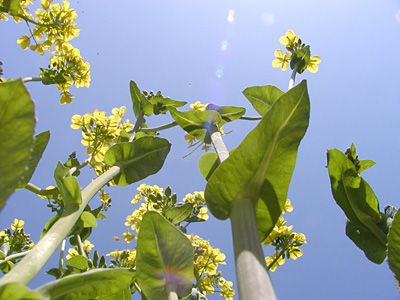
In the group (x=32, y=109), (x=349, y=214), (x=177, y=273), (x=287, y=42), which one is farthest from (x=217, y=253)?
(x=32, y=109)

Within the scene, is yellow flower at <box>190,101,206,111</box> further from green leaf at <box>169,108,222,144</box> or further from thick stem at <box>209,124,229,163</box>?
thick stem at <box>209,124,229,163</box>

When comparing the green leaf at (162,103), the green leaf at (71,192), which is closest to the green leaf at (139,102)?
the green leaf at (162,103)

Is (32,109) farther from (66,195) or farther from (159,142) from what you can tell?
(159,142)

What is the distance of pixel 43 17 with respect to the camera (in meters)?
3.25

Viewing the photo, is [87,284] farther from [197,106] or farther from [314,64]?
[314,64]

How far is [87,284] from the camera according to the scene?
2.85 ft

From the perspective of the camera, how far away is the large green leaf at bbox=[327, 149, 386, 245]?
1.48 meters

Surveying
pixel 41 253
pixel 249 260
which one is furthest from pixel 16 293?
pixel 249 260

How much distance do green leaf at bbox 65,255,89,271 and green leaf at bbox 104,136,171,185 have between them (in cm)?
49

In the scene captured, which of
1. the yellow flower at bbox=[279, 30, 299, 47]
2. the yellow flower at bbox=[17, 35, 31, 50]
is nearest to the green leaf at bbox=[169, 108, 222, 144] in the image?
the yellow flower at bbox=[279, 30, 299, 47]

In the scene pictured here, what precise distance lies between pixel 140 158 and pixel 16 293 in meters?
1.34

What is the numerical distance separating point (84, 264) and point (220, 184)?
4.04 ft

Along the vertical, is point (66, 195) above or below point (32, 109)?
above

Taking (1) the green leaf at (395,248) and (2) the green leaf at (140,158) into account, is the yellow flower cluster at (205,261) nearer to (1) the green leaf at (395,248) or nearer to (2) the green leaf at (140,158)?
(2) the green leaf at (140,158)
